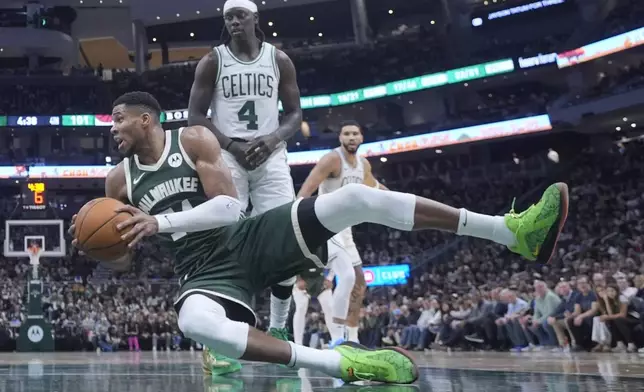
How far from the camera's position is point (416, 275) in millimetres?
23438

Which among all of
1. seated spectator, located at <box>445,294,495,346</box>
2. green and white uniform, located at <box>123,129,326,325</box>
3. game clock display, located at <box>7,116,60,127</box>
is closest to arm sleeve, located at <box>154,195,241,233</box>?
green and white uniform, located at <box>123,129,326,325</box>

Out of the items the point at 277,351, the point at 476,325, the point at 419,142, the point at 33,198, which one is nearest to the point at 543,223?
the point at 277,351

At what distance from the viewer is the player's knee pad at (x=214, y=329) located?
10.6ft

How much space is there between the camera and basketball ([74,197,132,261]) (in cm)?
315

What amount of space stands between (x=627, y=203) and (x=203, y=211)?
19.1 metres

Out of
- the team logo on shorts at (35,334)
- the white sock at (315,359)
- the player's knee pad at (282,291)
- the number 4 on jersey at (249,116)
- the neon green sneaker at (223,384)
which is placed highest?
the number 4 on jersey at (249,116)

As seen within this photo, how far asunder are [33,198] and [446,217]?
55.0ft

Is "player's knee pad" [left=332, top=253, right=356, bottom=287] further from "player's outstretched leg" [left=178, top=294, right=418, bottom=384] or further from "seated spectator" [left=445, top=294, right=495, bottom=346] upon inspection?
"seated spectator" [left=445, top=294, right=495, bottom=346]

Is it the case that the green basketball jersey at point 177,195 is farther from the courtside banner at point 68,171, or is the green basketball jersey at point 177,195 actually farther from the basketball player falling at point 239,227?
the courtside banner at point 68,171

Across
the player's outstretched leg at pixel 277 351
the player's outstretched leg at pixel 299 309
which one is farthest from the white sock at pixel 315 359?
the player's outstretched leg at pixel 299 309

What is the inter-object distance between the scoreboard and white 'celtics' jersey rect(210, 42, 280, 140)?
1459 centimetres

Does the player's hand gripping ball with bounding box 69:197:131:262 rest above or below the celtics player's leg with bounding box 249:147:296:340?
below

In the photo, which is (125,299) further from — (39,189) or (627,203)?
(627,203)

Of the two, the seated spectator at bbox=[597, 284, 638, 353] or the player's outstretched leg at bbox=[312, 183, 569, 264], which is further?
the seated spectator at bbox=[597, 284, 638, 353]
